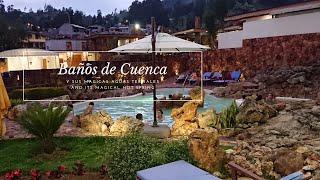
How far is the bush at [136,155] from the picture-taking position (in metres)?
5.80

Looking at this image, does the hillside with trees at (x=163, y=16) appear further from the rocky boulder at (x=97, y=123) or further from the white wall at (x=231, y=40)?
the rocky boulder at (x=97, y=123)

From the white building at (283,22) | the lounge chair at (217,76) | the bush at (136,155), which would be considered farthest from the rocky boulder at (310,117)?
the lounge chair at (217,76)

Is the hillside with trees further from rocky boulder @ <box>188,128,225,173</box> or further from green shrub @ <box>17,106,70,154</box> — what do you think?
rocky boulder @ <box>188,128,225,173</box>

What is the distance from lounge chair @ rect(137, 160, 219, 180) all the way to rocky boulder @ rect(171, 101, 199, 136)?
657cm

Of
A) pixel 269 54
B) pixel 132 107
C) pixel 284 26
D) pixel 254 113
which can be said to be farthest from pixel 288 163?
pixel 284 26

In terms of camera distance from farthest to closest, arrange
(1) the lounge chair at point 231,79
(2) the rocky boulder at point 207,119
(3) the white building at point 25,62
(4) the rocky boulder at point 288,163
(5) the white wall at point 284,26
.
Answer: (3) the white building at point 25,62
(1) the lounge chair at point 231,79
(5) the white wall at point 284,26
(2) the rocky boulder at point 207,119
(4) the rocky boulder at point 288,163

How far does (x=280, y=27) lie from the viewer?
26.7m

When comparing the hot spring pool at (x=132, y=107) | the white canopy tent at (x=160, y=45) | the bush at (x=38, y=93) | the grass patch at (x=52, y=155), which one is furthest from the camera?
the bush at (x=38, y=93)

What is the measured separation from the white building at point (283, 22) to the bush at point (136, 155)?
2094 cm

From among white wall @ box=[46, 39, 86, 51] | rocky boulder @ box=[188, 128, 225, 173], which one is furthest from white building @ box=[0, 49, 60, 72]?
rocky boulder @ box=[188, 128, 225, 173]

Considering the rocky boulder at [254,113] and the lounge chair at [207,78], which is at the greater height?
the lounge chair at [207,78]

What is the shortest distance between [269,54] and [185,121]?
1684 cm

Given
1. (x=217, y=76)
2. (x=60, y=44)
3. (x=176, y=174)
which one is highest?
(x=60, y=44)

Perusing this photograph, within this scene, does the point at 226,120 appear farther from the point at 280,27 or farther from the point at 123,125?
the point at 280,27
